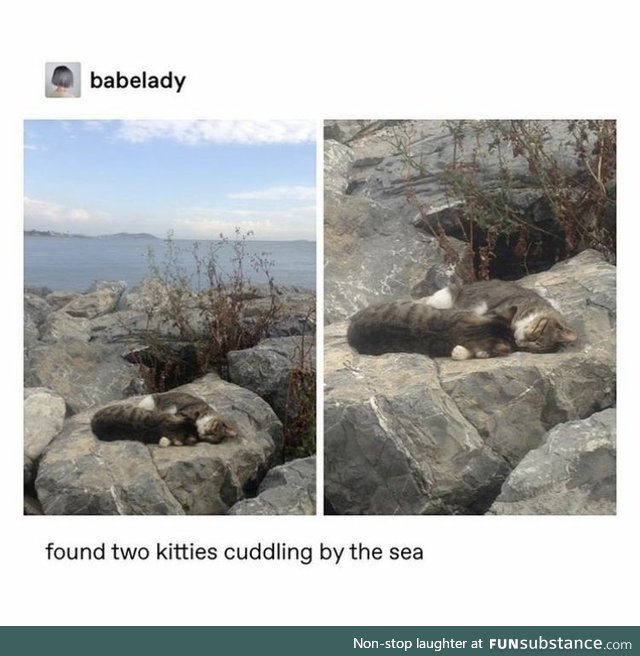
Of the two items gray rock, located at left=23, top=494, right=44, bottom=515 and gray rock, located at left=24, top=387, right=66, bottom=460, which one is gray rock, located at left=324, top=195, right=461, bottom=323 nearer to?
gray rock, located at left=24, top=387, right=66, bottom=460

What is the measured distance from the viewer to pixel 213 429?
629 centimetres

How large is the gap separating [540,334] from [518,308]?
0.79 feet

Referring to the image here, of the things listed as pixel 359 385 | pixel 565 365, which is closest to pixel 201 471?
pixel 359 385

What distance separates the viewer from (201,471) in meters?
6.17

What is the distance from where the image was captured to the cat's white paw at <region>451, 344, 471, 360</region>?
→ 241 inches

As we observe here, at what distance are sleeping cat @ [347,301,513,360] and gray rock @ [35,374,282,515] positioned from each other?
1.02m

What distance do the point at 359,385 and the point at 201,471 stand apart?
131 centimetres

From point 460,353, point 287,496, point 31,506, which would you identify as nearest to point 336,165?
point 460,353

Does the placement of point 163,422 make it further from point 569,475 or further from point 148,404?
A: point 569,475

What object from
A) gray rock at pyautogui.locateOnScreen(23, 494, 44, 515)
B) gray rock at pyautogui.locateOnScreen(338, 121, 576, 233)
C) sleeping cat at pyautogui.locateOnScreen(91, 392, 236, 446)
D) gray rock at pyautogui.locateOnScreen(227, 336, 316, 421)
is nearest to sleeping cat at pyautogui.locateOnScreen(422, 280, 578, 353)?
gray rock at pyautogui.locateOnScreen(338, 121, 576, 233)

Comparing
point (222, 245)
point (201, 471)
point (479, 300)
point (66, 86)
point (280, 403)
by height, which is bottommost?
point (201, 471)

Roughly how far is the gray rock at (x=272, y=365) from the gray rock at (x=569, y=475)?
1.68m

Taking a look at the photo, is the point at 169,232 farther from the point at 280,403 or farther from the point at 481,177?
the point at 481,177

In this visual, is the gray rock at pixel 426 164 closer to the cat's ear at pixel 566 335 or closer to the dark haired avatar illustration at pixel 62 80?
the cat's ear at pixel 566 335
